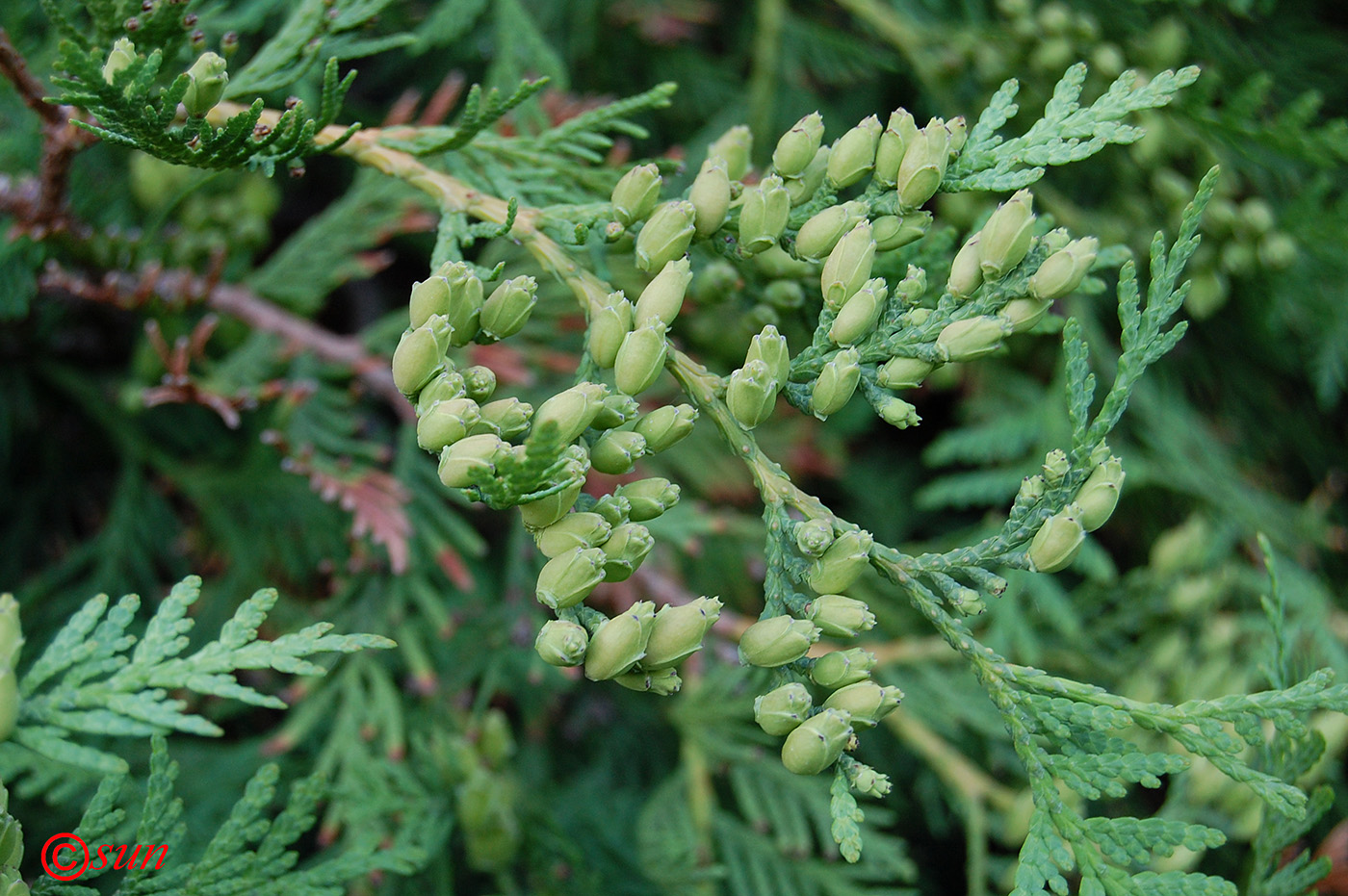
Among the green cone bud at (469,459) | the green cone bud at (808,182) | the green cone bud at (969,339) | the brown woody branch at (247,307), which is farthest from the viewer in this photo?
the brown woody branch at (247,307)

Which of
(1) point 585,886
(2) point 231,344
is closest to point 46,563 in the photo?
(2) point 231,344

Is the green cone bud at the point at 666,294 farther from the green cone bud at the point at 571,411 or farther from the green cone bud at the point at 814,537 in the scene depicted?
the green cone bud at the point at 814,537

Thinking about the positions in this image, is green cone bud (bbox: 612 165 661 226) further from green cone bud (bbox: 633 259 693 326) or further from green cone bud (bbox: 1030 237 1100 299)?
green cone bud (bbox: 1030 237 1100 299)

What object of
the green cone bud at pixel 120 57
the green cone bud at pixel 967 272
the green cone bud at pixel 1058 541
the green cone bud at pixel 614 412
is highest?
the green cone bud at pixel 120 57

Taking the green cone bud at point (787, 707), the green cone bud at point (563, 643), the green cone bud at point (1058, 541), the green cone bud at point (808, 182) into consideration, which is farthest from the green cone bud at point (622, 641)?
the green cone bud at point (808, 182)

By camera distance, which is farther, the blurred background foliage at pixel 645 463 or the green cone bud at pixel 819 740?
the blurred background foliage at pixel 645 463

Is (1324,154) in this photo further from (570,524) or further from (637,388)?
(570,524)

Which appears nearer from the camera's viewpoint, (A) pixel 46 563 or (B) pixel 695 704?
(B) pixel 695 704
